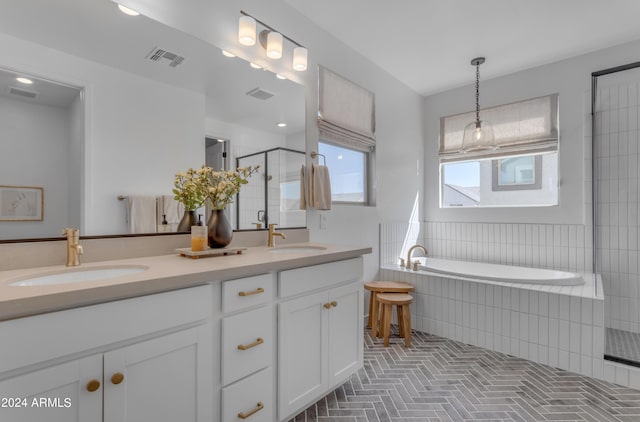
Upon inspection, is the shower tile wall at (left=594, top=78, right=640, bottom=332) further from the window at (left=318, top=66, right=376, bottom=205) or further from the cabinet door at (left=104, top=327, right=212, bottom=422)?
the cabinet door at (left=104, top=327, right=212, bottom=422)

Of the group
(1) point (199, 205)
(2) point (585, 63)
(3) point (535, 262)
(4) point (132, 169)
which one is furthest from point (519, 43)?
(4) point (132, 169)

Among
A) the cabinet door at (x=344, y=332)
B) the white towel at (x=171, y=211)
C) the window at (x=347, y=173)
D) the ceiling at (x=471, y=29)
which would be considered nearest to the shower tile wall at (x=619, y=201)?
the ceiling at (x=471, y=29)

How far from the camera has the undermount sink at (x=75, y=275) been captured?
1118 mm

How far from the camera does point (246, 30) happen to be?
73.6 inches

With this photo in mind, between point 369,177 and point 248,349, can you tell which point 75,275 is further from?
point 369,177

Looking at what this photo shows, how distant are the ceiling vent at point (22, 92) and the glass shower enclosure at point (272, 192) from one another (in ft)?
3.17

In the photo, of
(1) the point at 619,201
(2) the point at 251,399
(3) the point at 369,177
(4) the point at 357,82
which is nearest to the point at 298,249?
(2) the point at 251,399

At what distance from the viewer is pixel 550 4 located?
2.31 metres

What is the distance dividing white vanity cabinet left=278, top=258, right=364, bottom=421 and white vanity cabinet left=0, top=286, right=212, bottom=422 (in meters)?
0.41

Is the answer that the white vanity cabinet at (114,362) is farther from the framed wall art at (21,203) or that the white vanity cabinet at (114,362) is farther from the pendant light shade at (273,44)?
the pendant light shade at (273,44)

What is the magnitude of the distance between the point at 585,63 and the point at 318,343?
367 cm

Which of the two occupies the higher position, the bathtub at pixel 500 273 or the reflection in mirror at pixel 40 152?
the reflection in mirror at pixel 40 152

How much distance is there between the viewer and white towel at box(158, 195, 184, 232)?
5.32ft

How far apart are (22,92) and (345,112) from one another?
215cm
